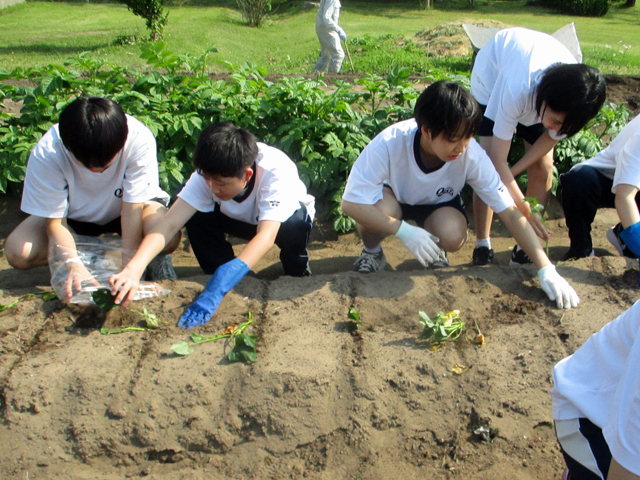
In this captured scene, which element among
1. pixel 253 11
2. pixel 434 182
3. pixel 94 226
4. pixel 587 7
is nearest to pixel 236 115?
pixel 94 226

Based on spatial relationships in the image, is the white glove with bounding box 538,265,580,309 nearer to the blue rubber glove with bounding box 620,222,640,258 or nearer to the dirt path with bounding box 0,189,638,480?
the dirt path with bounding box 0,189,638,480

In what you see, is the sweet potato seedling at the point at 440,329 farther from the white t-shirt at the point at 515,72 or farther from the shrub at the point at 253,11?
the shrub at the point at 253,11

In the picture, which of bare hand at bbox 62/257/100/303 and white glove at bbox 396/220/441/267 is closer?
bare hand at bbox 62/257/100/303

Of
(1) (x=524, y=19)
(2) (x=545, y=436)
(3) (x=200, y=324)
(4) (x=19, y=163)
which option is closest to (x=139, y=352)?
(3) (x=200, y=324)

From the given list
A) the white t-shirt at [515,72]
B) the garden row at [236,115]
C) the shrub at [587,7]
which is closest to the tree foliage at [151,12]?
the garden row at [236,115]

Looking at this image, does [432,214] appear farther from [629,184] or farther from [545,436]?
[545,436]

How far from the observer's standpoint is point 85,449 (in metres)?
1.82

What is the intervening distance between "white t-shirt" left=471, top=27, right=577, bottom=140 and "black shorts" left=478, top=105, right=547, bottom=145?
74 millimetres

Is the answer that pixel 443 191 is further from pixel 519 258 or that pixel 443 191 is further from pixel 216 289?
pixel 216 289

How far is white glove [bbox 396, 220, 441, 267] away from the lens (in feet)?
7.87

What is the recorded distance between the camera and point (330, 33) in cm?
741

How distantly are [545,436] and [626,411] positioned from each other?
3.20 ft

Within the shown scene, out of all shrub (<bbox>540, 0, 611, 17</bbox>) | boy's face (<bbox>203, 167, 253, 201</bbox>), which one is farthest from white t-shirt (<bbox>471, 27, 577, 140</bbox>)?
shrub (<bbox>540, 0, 611, 17</bbox>)

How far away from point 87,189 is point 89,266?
364 mm
